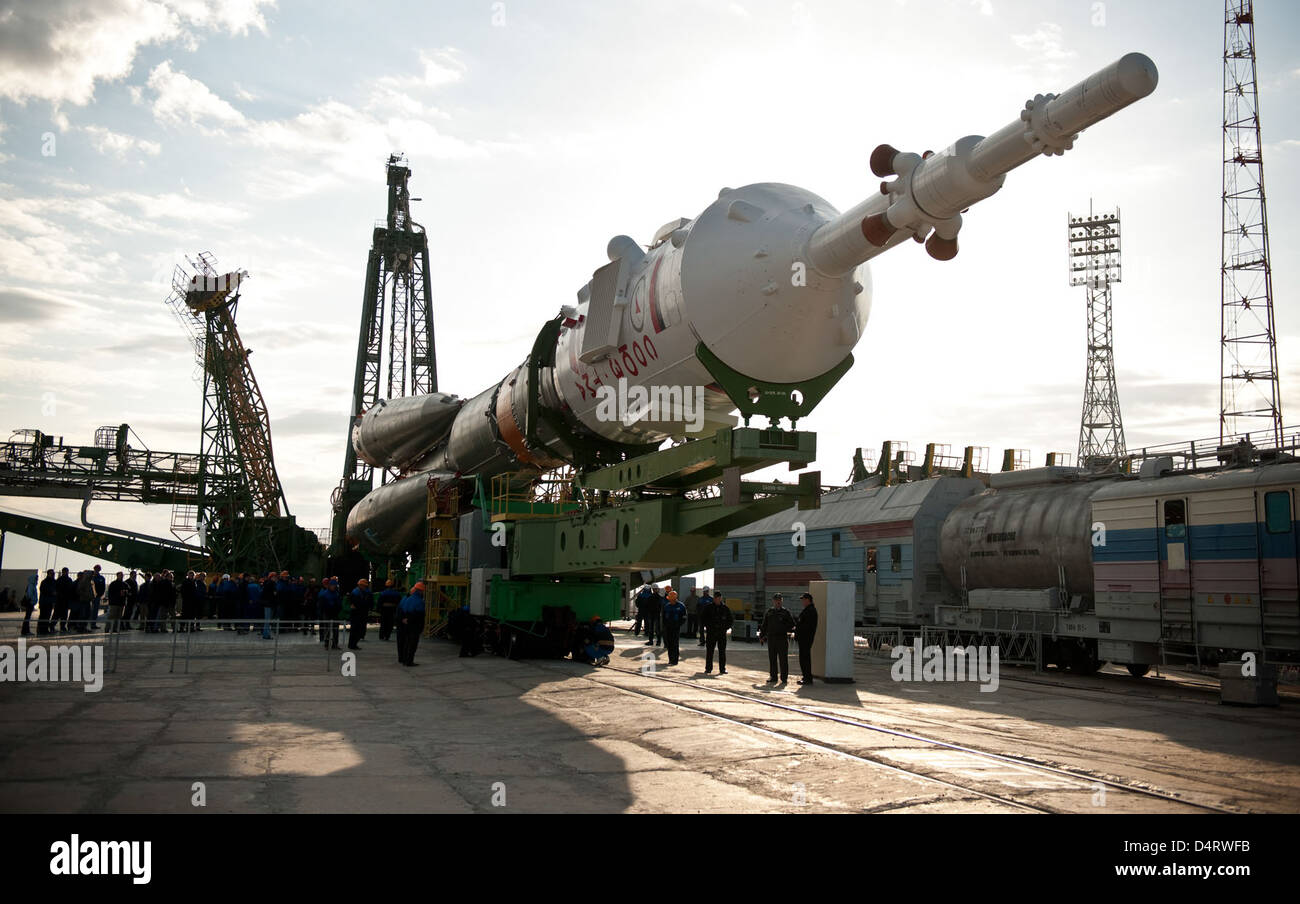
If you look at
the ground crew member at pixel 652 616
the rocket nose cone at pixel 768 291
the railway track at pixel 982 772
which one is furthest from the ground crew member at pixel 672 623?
the rocket nose cone at pixel 768 291

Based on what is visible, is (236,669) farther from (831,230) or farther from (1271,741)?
(1271,741)

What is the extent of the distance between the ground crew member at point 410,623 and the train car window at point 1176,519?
1203cm

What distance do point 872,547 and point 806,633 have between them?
8274 millimetres

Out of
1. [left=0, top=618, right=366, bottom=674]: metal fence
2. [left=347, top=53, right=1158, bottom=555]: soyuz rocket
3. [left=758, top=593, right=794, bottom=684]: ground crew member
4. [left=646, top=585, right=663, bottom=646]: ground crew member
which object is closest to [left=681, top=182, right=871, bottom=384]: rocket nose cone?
[left=347, top=53, right=1158, bottom=555]: soyuz rocket

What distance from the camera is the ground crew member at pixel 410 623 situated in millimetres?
16047

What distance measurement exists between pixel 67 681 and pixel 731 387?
32.4ft

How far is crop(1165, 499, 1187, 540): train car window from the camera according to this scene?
48.9 ft

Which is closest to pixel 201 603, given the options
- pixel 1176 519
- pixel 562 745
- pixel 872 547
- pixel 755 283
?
pixel 872 547

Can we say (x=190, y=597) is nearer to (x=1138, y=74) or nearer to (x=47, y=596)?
(x=47, y=596)

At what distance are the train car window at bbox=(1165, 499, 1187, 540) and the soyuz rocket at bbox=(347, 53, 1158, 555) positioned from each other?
820 cm

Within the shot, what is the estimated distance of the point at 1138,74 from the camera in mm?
6125

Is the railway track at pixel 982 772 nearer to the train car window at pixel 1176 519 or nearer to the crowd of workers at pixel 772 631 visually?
the crowd of workers at pixel 772 631
